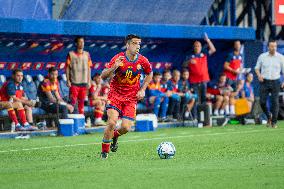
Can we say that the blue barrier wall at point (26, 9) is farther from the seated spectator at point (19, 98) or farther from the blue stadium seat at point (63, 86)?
the blue stadium seat at point (63, 86)

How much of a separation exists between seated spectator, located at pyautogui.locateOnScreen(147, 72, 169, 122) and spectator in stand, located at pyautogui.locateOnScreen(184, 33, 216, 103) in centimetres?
105

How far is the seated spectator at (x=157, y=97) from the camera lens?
24422 millimetres

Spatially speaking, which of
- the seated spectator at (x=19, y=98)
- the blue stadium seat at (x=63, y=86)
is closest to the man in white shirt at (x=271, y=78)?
the blue stadium seat at (x=63, y=86)

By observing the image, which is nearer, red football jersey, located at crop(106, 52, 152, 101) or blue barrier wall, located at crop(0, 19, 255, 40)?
red football jersey, located at crop(106, 52, 152, 101)

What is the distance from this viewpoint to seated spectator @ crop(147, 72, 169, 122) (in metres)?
24.4

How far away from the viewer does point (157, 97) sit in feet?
80.0

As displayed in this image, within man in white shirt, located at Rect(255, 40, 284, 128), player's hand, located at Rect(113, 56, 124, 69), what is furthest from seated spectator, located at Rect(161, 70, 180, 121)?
player's hand, located at Rect(113, 56, 124, 69)

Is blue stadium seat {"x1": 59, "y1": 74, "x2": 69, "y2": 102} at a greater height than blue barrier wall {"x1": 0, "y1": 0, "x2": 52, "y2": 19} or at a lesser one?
lesser

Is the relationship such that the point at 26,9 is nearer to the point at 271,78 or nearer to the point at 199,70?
the point at 199,70

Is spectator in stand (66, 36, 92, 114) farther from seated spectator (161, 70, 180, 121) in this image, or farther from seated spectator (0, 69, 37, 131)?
seated spectator (161, 70, 180, 121)

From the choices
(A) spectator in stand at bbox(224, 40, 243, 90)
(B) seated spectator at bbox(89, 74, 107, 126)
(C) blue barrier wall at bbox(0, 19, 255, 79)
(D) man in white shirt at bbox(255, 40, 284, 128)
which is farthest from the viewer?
(A) spectator in stand at bbox(224, 40, 243, 90)

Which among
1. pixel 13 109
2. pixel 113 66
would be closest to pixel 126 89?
pixel 113 66

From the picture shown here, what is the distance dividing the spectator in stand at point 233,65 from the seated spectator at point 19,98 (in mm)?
7267

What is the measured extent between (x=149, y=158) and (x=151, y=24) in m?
10.9
